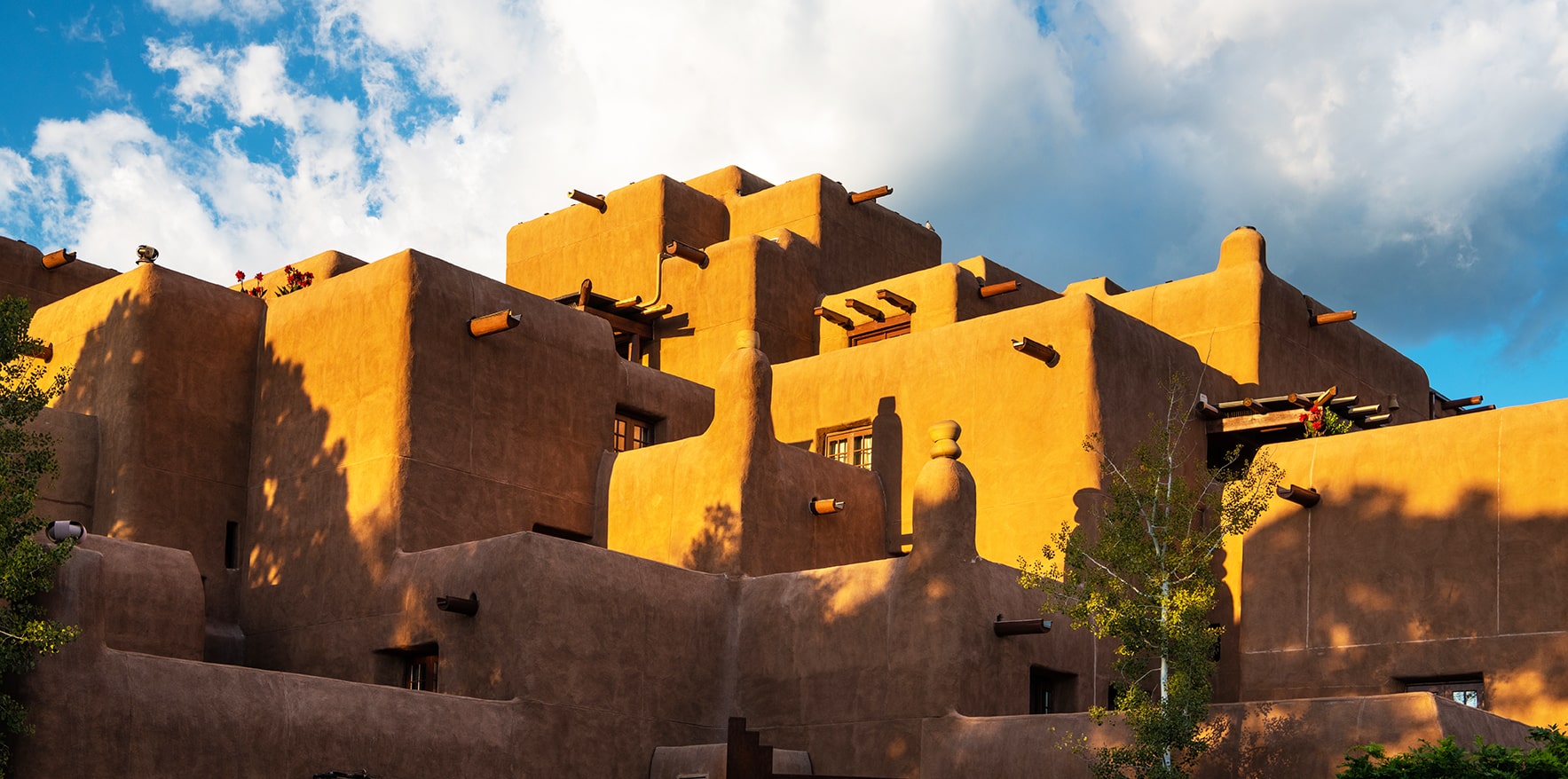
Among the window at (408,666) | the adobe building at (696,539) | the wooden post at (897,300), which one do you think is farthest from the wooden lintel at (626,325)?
the window at (408,666)

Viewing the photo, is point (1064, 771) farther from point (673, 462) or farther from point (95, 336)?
point (95, 336)

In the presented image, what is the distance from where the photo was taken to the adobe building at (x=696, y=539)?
20.5m

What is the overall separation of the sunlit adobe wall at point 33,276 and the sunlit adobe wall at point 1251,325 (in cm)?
2041

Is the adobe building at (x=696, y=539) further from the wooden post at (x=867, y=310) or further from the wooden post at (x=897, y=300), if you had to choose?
the wooden post at (x=867, y=310)

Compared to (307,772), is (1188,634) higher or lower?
higher

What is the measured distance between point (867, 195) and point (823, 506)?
13292mm

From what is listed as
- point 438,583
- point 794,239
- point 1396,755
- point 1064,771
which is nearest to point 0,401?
point 438,583

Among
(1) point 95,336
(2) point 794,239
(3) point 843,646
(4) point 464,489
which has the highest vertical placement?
(2) point 794,239

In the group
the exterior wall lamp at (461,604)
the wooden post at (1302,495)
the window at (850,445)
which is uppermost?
the window at (850,445)

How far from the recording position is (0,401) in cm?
1792

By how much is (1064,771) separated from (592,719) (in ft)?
21.5

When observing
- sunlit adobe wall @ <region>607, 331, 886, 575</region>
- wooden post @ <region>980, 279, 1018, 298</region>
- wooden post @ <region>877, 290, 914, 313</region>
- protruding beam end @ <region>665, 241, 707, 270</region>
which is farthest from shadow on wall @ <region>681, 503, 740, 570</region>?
wooden post @ <region>980, 279, 1018, 298</region>

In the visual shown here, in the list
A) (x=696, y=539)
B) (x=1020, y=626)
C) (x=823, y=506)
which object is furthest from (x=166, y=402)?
(x=1020, y=626)

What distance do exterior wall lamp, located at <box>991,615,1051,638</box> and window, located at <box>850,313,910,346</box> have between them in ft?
37.7
